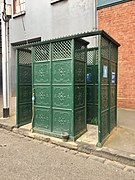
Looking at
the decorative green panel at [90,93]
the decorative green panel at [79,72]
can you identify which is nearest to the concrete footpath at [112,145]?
the decorative green panel at [90,93]

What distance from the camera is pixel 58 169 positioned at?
412 centimetres

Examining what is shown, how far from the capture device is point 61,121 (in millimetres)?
5727

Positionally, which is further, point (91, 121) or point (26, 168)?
point (91, 121)

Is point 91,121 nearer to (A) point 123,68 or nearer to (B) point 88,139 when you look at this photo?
(B) point 88,139

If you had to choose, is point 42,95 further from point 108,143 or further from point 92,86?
point 108,143

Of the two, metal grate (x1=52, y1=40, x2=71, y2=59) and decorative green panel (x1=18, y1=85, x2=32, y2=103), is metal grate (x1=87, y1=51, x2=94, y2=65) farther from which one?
decorative green panel (x1=18, y1=85, x2=32, y2=103)

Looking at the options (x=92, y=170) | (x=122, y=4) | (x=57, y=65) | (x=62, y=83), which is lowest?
(x=92, y=170)

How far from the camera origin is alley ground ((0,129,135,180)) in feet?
12.7

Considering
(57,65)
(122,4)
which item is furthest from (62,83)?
(122,4)

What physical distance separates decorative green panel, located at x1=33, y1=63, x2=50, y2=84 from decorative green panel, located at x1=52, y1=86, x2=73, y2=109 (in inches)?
16.0

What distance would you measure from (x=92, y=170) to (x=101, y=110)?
1440 millimetres

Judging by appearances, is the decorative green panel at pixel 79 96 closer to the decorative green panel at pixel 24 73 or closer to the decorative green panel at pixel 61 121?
the decorative green panel at pixel 61 121

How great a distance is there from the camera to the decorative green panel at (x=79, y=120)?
5604 millimetres

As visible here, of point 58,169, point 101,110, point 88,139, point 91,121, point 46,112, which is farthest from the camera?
point 91,121
